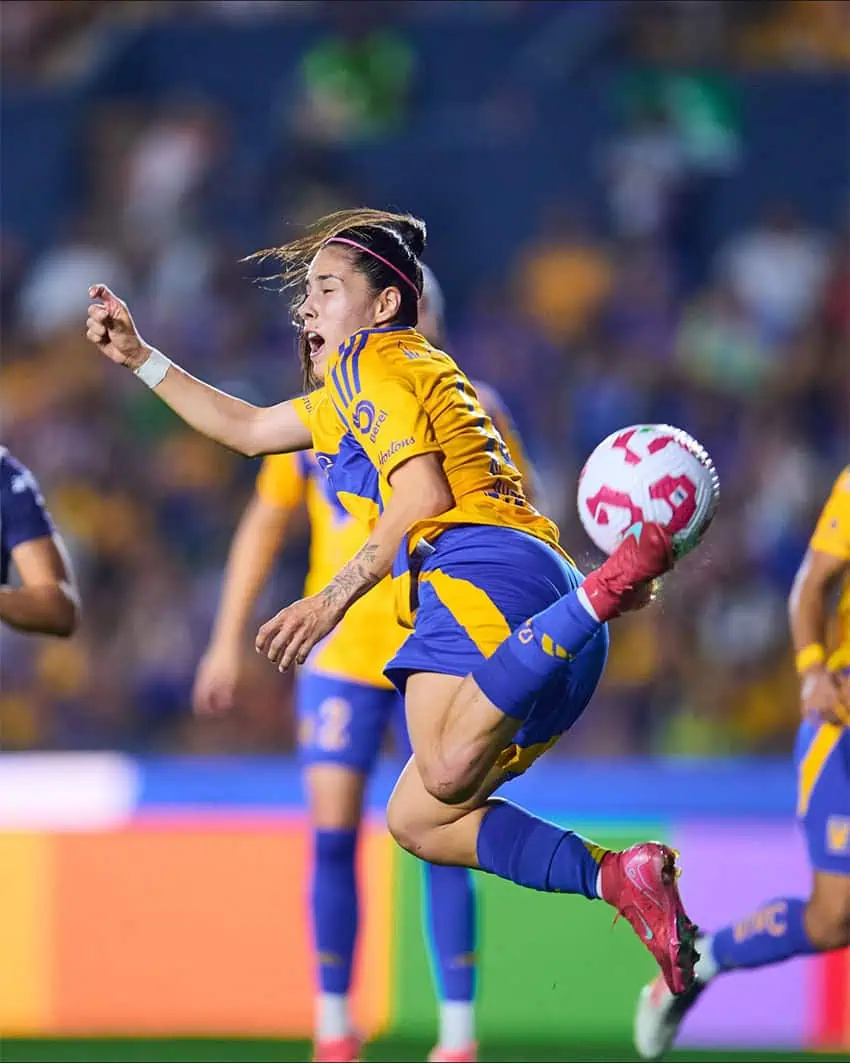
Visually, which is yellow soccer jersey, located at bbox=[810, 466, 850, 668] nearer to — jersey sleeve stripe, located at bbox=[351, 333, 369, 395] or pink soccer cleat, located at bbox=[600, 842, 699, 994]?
pink soccer cleat, located at bbox=[600, 842, 699, 994]

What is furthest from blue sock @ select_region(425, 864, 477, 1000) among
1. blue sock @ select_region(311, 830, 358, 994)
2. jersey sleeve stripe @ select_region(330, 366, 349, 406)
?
jersey sleeve stripe @ select_region(330, 366, 349, 406)

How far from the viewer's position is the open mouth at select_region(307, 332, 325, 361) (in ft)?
13.9

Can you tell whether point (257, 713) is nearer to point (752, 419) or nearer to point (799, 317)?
point (752, 419)

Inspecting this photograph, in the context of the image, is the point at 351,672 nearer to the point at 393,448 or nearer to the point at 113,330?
the point at 113,330

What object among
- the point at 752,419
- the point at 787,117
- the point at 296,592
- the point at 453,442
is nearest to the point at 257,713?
the point at 296,592

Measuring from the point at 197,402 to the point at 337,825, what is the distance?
139cm

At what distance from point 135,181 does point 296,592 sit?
122 inches

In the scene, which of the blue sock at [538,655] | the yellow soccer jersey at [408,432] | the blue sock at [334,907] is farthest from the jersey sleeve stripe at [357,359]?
the blue sock at [334,907]

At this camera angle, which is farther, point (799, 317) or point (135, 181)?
point (135, 181)

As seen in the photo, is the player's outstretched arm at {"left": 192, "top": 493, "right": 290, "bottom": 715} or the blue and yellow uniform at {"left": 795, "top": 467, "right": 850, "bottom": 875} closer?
the blue and yellow uniform at {"left": 795, "top": 467, "right": 850, "bottom": 875}

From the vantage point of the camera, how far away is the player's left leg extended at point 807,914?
4.77m

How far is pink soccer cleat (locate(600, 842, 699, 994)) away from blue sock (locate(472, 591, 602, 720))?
396mm

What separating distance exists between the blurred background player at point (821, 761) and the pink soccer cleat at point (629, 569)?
1.15 metres

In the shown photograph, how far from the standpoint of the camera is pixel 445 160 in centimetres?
1101
